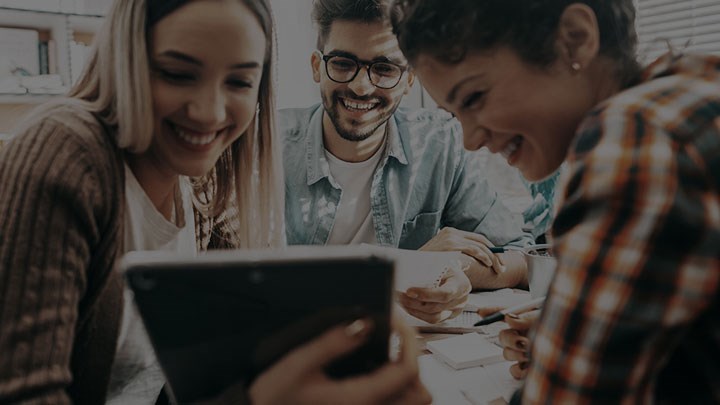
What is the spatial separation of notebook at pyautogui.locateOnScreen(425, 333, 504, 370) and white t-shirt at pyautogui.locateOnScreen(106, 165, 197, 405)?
20.3 inches

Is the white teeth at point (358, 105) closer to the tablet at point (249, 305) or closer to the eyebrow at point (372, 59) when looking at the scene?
the eyebrow at point (372, 59)

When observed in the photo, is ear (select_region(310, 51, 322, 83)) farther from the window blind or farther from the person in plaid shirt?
the window blind

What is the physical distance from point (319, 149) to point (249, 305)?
1.41 m

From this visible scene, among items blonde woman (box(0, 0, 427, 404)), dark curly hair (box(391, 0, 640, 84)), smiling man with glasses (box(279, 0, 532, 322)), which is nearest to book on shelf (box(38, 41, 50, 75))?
smiling man with glasses (box(279, 0, 532, 322))

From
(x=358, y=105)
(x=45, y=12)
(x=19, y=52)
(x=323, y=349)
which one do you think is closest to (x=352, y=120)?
(x=358, y=105)

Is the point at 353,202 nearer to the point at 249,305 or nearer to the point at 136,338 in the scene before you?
the point at 136,338

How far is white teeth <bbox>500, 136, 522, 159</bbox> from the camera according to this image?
864mm

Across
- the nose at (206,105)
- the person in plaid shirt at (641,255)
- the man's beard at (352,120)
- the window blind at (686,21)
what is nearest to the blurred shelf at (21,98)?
the man's beard at (352,120)

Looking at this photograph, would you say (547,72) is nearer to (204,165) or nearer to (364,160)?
(204,165)

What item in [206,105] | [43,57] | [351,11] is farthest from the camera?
[43,57]

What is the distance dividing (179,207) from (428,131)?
107 centimetres

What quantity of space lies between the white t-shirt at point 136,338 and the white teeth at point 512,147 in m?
0.66

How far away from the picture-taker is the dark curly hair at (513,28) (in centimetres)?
75

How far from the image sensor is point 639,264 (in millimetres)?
477
